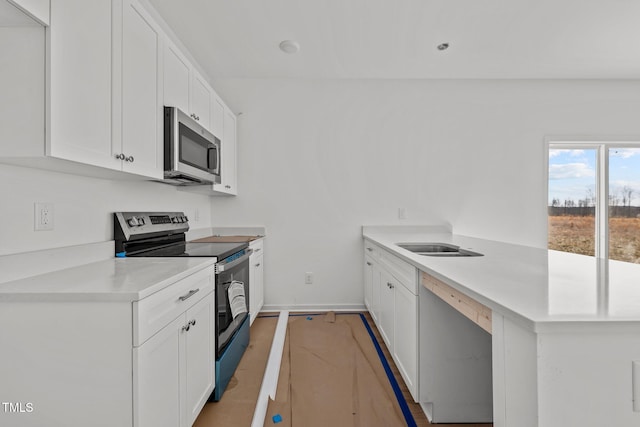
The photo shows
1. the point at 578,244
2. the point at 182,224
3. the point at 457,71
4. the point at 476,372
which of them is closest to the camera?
the point at 476,372

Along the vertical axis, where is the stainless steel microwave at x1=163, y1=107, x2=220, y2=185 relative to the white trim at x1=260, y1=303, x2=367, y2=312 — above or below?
above

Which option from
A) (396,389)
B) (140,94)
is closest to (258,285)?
(396,389)

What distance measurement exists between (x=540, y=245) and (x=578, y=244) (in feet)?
1.52

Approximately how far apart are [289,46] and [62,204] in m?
2.16

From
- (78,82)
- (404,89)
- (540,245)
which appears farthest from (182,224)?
(540,245)

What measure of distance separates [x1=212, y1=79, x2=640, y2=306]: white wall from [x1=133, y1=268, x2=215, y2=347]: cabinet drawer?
72.4 inches

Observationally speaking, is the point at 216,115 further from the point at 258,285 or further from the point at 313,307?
the point at 313,307

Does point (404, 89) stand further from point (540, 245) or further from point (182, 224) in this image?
point (182, 224)

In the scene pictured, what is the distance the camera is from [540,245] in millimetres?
3428

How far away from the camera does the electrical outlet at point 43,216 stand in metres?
1.30

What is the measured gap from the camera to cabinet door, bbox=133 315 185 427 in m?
1.03

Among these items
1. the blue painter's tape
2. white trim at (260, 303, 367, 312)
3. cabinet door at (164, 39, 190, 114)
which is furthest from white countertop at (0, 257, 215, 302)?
white trim at (260, 303, 367, 312)

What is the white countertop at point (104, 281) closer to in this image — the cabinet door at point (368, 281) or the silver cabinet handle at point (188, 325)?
the silver cabinet handle at point (188, 325)

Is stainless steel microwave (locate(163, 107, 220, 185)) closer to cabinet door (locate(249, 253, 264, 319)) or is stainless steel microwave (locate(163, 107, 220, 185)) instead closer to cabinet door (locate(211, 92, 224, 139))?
cabinet door (locate(211, 92, 224, 139))
